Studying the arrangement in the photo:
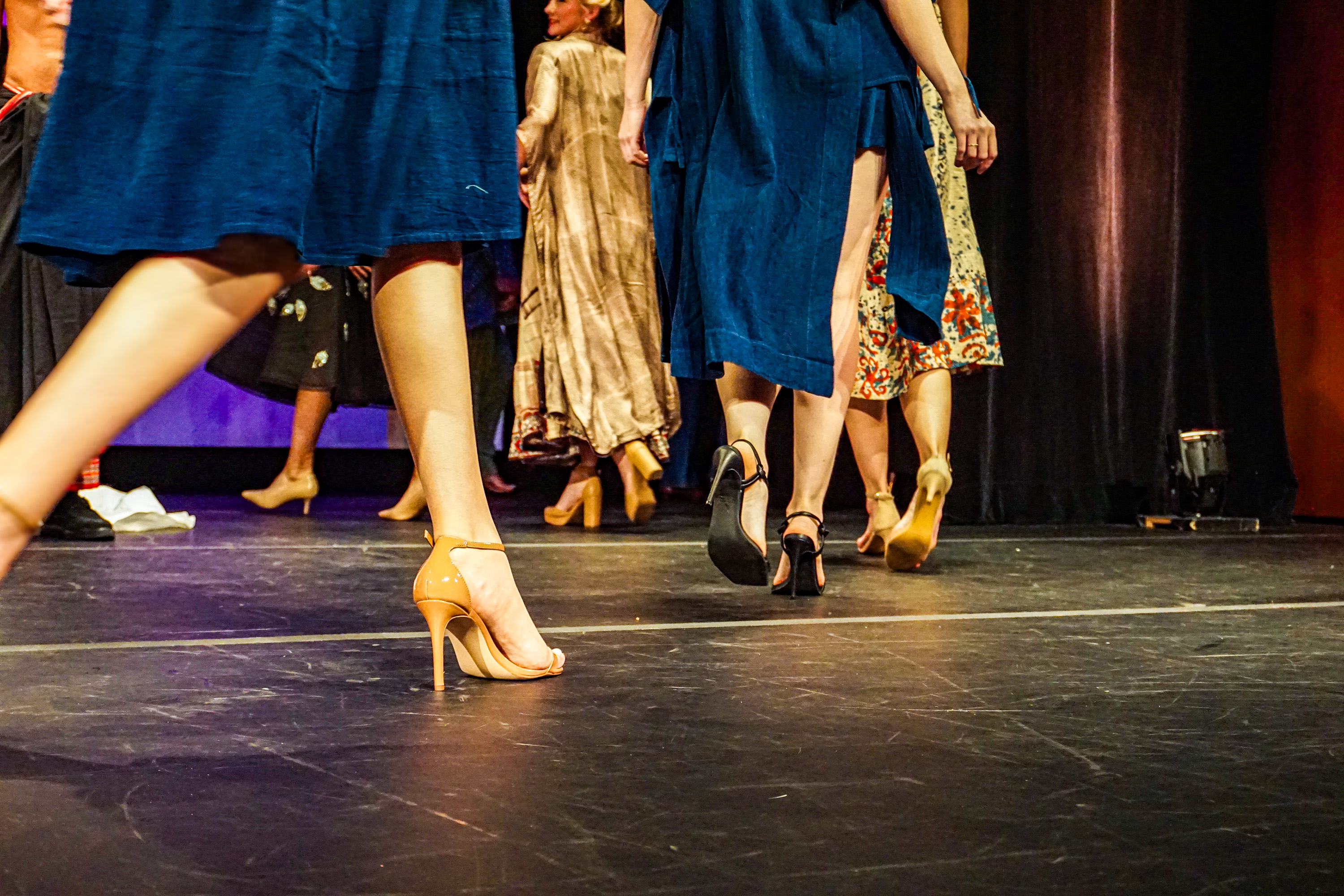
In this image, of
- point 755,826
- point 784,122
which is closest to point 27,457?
point 755,826

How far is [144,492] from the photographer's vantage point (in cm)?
335

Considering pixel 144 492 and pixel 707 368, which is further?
pixel 144 492

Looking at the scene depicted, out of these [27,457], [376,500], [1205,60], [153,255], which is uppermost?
[1205,60]

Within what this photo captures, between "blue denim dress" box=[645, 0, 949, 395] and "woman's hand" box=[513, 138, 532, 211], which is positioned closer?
"blue denim dress" box=[645, 0, 949, 395]

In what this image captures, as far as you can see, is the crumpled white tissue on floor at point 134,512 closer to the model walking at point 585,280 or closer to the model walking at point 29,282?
the model walking at point 29,282

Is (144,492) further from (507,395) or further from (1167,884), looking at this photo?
(1167,884)

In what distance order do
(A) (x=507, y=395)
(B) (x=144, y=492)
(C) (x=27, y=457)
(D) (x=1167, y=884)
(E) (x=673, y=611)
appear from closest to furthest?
(D) (x=1167, y=884)
(C) (x=27, y=457)
(E) (x=673, y=611)
(B) (x=144, y=492)
(A) (x=507, y=395)

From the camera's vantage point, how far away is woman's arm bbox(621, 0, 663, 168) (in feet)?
6.59

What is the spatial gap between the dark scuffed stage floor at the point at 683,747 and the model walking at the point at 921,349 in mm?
727

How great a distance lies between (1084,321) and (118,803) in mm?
3716

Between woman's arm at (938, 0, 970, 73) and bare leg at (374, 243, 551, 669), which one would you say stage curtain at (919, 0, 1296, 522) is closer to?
woman's arm at (938, 0, 970, 73)

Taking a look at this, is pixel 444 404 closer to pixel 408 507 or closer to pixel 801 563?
pixel 801 563

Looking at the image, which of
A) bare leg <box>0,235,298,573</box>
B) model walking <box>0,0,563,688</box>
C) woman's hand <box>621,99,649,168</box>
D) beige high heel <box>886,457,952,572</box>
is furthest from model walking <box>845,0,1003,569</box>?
bare leg <box>0,235,298,573</box>

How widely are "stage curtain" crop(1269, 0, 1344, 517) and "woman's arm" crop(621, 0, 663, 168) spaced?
2.84 metres
